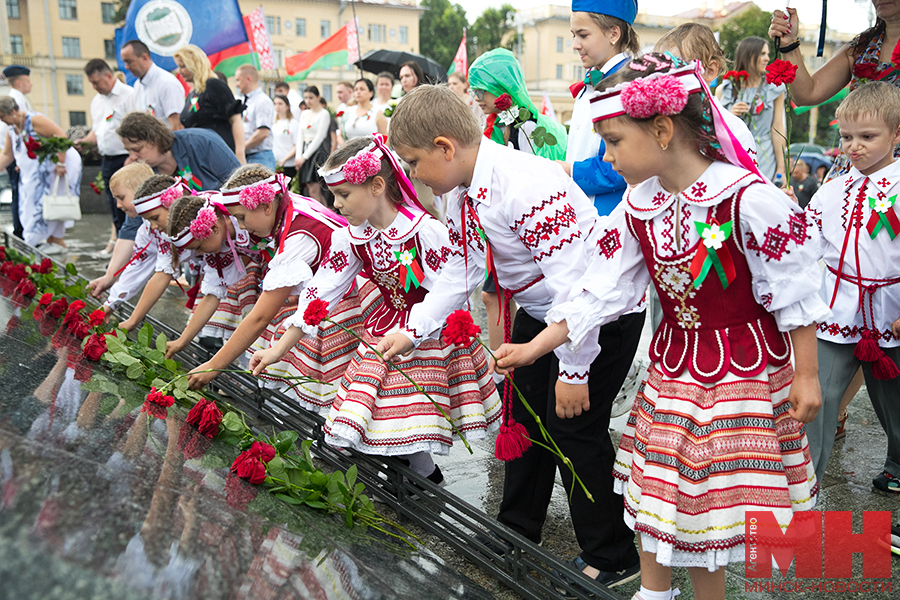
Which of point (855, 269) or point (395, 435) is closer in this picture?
point (395, 435)

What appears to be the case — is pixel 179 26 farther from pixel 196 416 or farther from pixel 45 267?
pixel 196 416

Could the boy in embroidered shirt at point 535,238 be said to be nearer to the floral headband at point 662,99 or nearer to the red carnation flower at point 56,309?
the floral headband at point 662,99

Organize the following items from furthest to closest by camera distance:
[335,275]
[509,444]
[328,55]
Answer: [328,55], [335,275], [509,444]

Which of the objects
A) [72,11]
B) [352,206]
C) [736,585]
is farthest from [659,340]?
[72,11]

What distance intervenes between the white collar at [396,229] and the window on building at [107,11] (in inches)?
2224

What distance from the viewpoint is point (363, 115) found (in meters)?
8.57

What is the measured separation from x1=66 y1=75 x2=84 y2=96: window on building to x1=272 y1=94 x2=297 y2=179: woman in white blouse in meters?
46.5

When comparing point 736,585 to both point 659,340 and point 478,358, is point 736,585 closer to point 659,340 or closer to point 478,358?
point 659,340

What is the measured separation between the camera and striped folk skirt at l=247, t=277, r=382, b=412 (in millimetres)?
3395

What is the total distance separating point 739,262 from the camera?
193 centimetres

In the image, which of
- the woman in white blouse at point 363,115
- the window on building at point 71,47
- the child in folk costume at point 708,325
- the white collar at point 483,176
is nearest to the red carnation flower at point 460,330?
the child in folk costume at point 708,325

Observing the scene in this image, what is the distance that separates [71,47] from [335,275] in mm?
56026

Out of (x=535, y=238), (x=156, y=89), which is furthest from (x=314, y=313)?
(x=156, y=89)

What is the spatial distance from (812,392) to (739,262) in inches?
14.1
